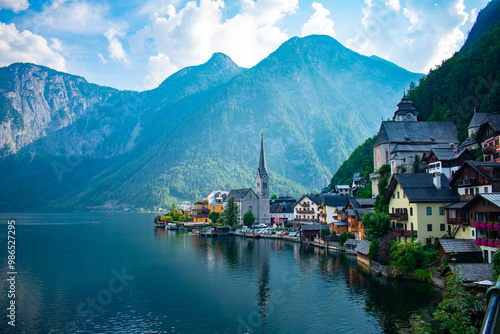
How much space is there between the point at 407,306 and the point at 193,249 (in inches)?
2151

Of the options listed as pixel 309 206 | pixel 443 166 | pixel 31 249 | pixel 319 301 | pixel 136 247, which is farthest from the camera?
pixel 309 206

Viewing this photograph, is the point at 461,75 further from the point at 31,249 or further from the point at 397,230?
the point at 31,249

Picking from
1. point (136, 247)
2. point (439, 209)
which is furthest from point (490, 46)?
point (136, 247)

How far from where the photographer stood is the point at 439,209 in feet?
155

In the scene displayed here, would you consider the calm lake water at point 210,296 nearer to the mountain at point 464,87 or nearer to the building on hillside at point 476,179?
the building on hillside at point 476,179

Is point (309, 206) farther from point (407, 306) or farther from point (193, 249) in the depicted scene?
point (407, 306)

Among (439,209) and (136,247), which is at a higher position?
(439,209)

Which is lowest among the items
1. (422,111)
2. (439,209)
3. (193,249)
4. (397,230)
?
(193,249)

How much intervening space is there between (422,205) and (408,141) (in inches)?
1463

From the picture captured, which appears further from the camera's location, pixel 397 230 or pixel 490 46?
pixel 490 46

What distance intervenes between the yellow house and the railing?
47.4 meters

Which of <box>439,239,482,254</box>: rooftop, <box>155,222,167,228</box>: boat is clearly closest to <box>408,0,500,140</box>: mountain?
<box>439,239,482,254</box>: rooftop

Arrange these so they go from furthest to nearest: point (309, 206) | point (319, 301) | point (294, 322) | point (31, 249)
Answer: point (309, 206) < point (31, 249) < point (319, 301) < point (294, 322)

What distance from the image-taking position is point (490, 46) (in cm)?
8050
